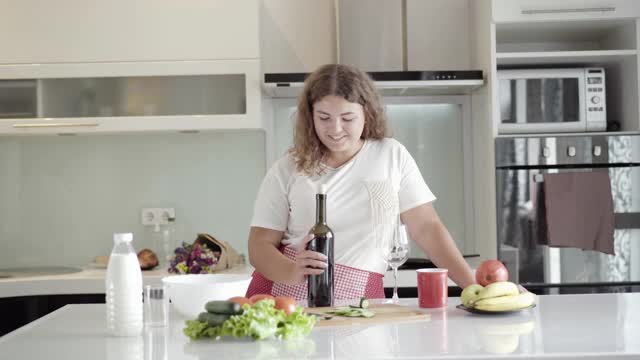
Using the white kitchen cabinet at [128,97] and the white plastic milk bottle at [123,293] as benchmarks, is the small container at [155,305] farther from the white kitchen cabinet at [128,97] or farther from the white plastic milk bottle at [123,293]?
the white kitchen cabinet at [128,97]

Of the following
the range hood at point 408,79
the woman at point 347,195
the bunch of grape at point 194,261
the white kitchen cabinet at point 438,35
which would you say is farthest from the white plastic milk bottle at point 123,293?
the white kitchen cabinet at point 438,35

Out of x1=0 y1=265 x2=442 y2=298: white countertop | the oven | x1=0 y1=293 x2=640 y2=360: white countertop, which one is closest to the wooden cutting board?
x1=0 y1=293 x2=640 y2=360: white countertop

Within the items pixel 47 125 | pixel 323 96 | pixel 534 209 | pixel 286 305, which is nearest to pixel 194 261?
pixel 47 125

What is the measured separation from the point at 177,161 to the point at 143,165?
157mm

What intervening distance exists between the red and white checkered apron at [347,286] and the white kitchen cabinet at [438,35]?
5.54 ft

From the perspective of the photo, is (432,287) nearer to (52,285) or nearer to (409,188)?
(409,188)

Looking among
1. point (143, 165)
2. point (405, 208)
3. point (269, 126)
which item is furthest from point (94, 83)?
point (405, 208)

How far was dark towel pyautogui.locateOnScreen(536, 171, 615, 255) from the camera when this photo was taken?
3273 mm

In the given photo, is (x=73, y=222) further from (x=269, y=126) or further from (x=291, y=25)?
(x=291, y=25)

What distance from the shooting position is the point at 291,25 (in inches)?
154

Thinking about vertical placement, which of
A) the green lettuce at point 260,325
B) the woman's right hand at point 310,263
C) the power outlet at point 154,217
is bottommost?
the green lettuce at point 260,325

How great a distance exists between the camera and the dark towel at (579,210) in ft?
10.7

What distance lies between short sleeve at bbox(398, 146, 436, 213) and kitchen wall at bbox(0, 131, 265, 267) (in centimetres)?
155

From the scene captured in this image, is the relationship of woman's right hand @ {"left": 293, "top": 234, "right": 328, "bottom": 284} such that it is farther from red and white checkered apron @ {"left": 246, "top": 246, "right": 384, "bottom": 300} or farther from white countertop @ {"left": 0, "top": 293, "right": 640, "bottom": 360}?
red and white checkered apron @ {"left": 246, "top": 246, "right": 384, "bottom": 300}
